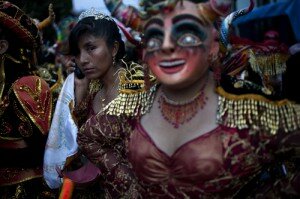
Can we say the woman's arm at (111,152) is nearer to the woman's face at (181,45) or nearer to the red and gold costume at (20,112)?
the woman's face at (181,45)

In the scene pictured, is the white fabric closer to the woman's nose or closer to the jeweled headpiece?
the woman's nose

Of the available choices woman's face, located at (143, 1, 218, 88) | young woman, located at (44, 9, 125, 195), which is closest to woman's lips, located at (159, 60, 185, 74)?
woman's face, located at (143, 1, 218, 88)

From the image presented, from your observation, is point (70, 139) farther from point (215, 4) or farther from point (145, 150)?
point (215, 4)

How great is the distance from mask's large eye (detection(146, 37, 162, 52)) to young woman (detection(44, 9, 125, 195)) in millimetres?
1024

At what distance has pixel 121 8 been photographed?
8.50ft

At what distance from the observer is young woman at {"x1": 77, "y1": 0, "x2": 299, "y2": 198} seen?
2.43m

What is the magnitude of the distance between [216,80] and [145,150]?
468mm

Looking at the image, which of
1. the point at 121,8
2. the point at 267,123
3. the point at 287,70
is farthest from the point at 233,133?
the point at 287,70

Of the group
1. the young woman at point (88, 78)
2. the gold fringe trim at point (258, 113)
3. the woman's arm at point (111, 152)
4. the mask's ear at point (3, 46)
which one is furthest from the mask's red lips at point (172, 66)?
the mask's ear at point (3, 46)

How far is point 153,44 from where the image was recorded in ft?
8.26

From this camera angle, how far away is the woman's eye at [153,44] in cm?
250

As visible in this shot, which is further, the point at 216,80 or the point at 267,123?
the point at 216,80

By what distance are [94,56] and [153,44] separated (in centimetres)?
114

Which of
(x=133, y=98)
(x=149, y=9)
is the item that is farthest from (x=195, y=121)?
(x=149, y=9)
